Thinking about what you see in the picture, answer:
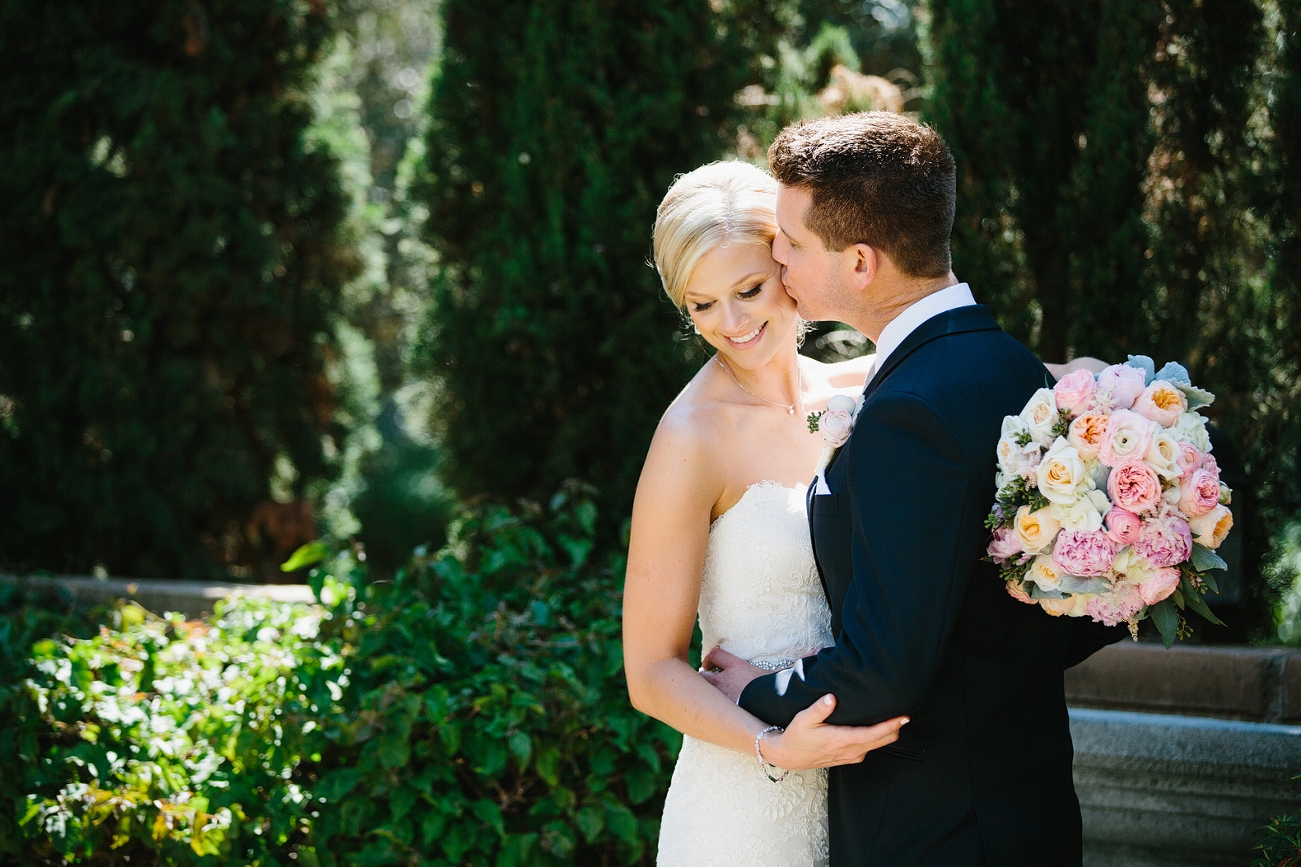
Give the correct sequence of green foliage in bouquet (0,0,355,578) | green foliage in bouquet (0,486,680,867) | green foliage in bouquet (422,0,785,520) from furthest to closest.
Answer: green foliage in bouquet (0,0,355,578)
green foliage in bouquet (422,0,785,520)
green foliage in bouquet (0,486,680,867)

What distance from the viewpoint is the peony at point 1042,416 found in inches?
64.3

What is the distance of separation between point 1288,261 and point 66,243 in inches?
250

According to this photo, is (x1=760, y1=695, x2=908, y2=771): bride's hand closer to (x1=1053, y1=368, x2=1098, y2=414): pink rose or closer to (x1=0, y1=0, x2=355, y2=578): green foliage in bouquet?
(x1=1053, y1=368, x2=1098, y2=414): pink rose

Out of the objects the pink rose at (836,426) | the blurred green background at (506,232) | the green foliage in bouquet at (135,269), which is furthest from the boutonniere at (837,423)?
the green foliage in bouquet at (135,269)

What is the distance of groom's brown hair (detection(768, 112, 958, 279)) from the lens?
185cm

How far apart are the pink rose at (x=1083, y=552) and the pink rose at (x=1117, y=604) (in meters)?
0.08

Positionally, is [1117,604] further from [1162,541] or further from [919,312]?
[919,312]

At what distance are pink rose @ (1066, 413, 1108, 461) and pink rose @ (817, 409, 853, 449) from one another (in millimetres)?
411

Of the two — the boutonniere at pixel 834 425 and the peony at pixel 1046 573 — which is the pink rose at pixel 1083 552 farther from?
the boutonniere at pixel 834 425

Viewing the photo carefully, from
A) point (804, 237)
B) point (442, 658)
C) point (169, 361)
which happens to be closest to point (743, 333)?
point (804, 237)

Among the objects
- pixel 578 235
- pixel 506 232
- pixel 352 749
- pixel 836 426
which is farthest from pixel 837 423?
pixel 506 232

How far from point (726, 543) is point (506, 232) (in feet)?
9.72

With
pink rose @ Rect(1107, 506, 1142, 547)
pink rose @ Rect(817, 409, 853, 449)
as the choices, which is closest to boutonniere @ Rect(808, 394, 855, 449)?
pink rose @ Rect(817, 409, 853, 449)

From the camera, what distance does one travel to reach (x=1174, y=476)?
5.28 feet
